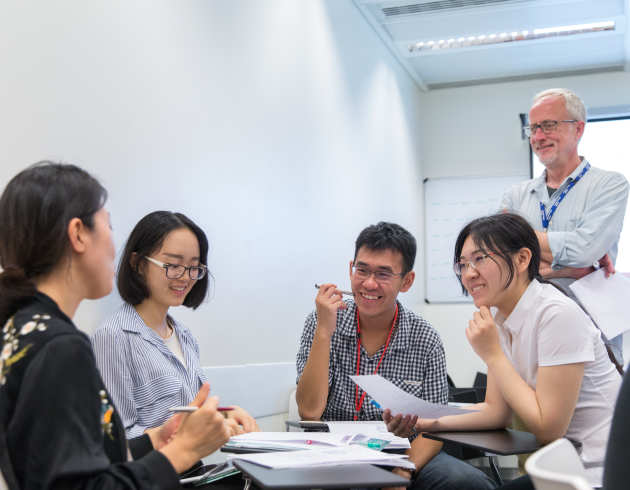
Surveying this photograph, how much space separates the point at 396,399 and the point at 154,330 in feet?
2.68

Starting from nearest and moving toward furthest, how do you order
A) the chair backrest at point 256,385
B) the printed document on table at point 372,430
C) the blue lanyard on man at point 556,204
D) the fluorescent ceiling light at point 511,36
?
the printed document on table at point 372,430, the chair backrest at point 256,385, the blue lanyard on man at point 556,204, the fluorescent ceiling light at point 511,36

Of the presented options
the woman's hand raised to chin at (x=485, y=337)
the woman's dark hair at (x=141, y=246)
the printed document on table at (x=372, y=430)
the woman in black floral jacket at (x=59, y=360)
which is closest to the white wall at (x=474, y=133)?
the printed document on table at (x=372, y=430)

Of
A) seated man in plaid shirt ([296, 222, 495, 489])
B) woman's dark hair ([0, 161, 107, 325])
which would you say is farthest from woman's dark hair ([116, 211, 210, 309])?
woman's dark hair ([0, 161, 107, 325])

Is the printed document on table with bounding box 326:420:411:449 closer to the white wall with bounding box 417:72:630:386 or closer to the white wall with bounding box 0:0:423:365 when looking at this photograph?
the white wall with bounding box 0:0:423:365

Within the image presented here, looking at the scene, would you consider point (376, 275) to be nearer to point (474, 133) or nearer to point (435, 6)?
point (435, 6)

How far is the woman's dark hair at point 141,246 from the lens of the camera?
216 cm

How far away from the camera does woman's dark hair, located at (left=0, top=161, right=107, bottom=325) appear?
4.00ft

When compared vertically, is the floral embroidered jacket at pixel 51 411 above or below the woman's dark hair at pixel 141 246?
below

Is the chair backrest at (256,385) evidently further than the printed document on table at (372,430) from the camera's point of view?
Yes

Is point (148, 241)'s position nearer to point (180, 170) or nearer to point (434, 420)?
point (180, 170)

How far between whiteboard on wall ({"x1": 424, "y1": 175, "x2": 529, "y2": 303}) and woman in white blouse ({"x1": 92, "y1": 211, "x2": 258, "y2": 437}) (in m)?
4.43

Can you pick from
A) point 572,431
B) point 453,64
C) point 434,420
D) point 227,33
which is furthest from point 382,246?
point 453,64

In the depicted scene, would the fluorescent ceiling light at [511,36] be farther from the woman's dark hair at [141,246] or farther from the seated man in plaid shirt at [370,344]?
the woman's dark hair at [141,246]

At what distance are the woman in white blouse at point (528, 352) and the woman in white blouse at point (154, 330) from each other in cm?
68
